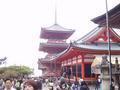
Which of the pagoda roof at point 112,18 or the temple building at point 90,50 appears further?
the temple building at point 90,50

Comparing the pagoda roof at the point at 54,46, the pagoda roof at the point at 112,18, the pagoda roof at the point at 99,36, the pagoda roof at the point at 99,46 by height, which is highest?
the pagoda roof at the point at 54,46

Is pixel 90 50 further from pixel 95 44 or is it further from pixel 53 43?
pixel 53 43

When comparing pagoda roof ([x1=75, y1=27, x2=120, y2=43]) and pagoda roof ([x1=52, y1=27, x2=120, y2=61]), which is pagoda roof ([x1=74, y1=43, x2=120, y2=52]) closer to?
pagoda roof ([x1=52, y1=27, x2=120, y2=61])

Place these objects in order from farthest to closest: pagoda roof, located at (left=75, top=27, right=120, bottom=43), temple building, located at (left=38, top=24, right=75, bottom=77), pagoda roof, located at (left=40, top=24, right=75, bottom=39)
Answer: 1. pagoda roof, located at (left=40, top=24, right=75, bottom=39)
2. temple building, located at (left=38, top=24, right=75, bottom=77)
3. pagoda roof, located at (left=75, top=27, right=120, bottom=43)

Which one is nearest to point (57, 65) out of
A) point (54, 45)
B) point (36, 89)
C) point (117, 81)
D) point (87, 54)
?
point (54, 45)

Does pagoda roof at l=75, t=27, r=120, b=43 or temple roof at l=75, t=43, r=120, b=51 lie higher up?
pagoda roof at l=75, t=27, r=120, b=43

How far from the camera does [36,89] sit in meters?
5.40

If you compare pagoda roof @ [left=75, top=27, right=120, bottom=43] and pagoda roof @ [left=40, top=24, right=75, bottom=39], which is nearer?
pagoda roof @ [left=75, top=27, right=120, bottom=43]

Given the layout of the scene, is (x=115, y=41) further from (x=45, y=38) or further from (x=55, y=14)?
(x=55, y=14)

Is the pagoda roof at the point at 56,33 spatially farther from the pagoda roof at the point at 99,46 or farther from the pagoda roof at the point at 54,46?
the pagoda roof at the point at 99,46

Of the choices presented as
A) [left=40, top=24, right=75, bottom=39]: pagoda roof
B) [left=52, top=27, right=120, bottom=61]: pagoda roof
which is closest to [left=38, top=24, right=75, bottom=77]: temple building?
[left=40, top=24, right=75, bottom=39]: pagoda roof

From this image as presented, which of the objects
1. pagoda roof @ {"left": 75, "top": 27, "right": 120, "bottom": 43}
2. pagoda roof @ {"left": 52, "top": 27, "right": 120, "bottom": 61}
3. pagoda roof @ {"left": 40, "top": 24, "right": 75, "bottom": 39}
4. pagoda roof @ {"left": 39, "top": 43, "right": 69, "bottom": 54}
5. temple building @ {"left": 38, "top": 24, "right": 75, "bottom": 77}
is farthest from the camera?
pagoda roof @ {"left": 40, "top": 24, "right": 75, "bottom": 39}

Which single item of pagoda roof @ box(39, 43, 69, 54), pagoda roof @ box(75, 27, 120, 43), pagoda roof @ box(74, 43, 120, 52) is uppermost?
pagoda roof @ box(39, 43, 69, 54)

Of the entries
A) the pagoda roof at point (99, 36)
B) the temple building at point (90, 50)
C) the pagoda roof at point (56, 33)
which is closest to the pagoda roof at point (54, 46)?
the pagoda roof at point (56, 33)
